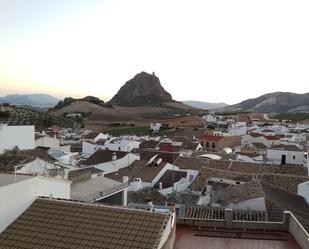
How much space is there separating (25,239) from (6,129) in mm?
16934

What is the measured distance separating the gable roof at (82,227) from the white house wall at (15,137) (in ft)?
50.2

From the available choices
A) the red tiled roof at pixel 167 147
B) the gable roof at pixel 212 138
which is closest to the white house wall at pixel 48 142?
the red tiled roof at pixel 167 147

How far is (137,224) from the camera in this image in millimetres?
10242

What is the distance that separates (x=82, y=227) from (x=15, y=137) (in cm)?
1805

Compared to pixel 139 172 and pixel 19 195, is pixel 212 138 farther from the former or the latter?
pixel 19 195

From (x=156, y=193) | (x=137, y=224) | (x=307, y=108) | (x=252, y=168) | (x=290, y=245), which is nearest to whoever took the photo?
(x=137, y=224)

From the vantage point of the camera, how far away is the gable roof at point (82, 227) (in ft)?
32.3

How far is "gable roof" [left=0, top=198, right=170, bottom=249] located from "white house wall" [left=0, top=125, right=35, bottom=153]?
15.3 metres

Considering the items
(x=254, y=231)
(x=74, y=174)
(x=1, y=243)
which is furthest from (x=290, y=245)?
(x=74, y=174)

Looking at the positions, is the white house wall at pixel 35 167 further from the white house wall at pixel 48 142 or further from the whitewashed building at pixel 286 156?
the whitewashed building at pixel 286 156

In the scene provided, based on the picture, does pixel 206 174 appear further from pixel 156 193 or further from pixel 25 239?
pixel 25 239

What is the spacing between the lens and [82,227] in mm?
10477

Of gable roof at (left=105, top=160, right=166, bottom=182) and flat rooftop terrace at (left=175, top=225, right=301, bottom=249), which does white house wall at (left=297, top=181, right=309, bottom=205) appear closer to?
flat rooftop terrace at (left=175, top=225, right=301, bottom=249)

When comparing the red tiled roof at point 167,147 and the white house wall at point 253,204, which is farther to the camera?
the red tiled roof at point 167,147
